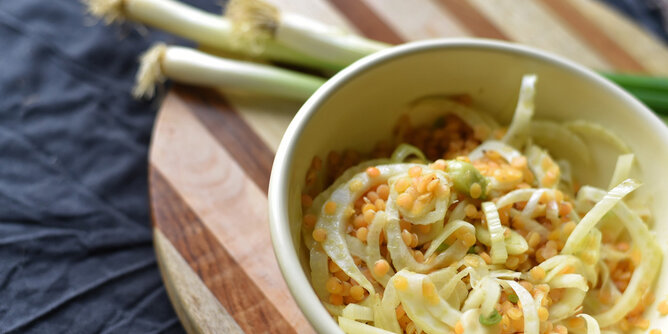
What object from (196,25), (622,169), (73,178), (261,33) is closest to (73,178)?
(73,178)

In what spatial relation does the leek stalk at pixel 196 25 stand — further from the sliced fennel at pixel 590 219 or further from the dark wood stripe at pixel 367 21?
the sliced fennel at pixel 590 219

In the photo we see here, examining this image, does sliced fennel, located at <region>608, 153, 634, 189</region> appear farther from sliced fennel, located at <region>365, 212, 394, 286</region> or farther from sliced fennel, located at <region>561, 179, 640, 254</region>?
sliced fennel, located at <region>365, 212, 394, 286</region>

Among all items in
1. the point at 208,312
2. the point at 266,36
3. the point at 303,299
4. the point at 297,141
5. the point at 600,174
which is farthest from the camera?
the point at 266,36

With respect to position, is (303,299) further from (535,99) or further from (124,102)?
(124,102)

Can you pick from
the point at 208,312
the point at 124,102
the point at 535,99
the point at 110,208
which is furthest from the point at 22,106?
the point at 535,99

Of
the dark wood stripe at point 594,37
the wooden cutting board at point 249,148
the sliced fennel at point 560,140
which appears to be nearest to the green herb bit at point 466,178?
the sliced fennel at point 560,140

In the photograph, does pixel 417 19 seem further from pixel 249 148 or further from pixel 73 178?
pixel 73 178
